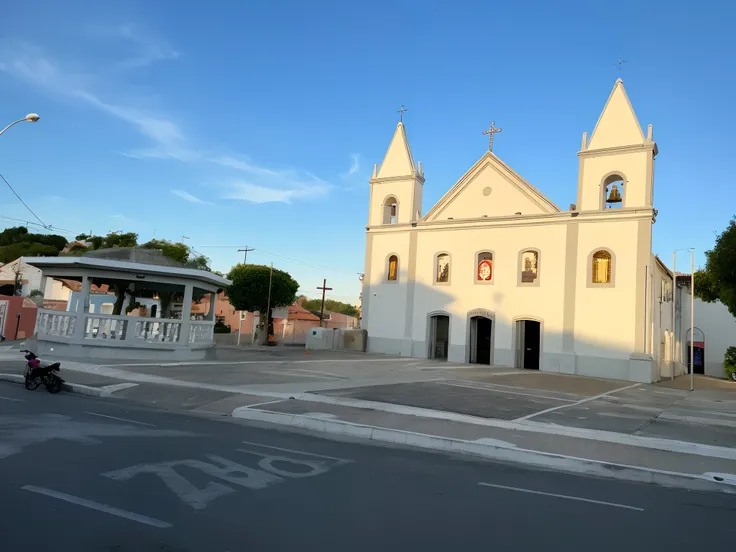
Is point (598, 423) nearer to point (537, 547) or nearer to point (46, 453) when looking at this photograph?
point (537, 547)

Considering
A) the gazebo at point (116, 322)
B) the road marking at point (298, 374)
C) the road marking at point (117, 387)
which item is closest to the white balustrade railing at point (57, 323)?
the gazebo at point (116, 322)

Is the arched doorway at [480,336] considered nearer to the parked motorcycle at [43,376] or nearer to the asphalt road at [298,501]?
the parked motorcycle at [43,376]

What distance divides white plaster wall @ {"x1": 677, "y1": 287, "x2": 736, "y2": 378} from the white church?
545 cm

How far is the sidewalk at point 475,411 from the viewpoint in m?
8.78

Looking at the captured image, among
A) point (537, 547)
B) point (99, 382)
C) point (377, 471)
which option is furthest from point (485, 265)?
point (537, 547)

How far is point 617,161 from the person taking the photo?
1103 inches

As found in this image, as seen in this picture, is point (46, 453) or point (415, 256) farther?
point (415, 256)

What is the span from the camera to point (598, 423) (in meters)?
11.7

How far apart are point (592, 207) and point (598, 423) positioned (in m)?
19.2

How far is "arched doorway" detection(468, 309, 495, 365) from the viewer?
31.0 m

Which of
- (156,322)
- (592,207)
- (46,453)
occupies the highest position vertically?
(592,207)

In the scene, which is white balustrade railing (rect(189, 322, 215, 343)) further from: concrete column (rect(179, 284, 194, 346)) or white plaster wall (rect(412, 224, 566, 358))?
white plaster wall (rect(412, 224, 566, 358))

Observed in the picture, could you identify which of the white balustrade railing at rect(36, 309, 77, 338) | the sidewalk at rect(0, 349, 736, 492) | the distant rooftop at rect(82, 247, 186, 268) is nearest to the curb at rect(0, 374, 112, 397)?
the sidewalk at rect(0, 349, 736, 492)

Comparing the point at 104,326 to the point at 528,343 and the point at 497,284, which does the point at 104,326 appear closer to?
the point at 497,284
